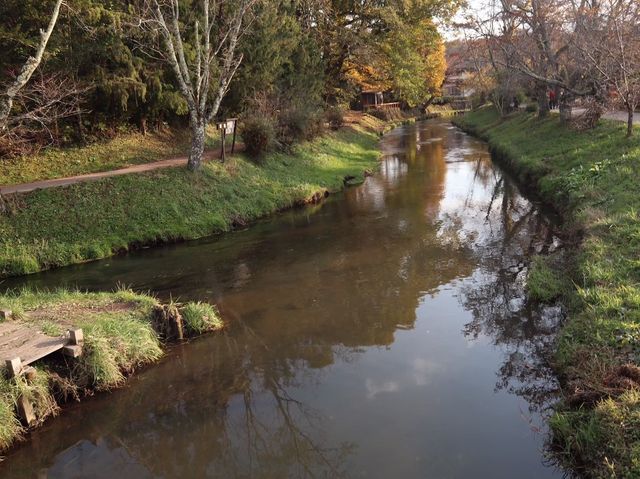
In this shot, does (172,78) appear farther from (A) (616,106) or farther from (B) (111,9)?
(A) (616,106)

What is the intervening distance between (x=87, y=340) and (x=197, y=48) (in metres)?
11.7

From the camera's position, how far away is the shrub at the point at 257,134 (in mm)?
20141

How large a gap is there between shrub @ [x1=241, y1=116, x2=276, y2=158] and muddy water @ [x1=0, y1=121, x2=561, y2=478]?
751 cm

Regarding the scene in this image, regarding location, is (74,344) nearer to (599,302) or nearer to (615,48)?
(599,302)

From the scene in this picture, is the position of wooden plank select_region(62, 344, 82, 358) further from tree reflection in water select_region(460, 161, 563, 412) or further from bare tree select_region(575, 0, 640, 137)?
bare tree select_region(575, 0, 640, 137)

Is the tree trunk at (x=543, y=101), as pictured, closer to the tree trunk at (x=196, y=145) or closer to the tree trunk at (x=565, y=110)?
the tree trunk at (x=565, y=110)

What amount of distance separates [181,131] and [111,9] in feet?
20.9

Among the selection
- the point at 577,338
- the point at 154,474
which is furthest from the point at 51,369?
the point at 577,338

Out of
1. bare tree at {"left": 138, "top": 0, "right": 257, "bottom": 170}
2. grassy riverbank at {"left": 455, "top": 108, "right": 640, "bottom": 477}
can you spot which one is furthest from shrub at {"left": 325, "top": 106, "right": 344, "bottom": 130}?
grassy riverbank at {"left": 455, "top": 108, "right": 640, "bottom": 477}

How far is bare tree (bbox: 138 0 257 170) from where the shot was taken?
15.6 meters

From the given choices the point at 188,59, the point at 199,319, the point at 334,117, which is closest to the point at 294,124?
the point at 188,59

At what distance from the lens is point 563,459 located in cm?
527

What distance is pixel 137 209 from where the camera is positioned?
15.0 metres

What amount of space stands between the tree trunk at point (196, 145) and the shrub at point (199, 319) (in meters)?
9.25
